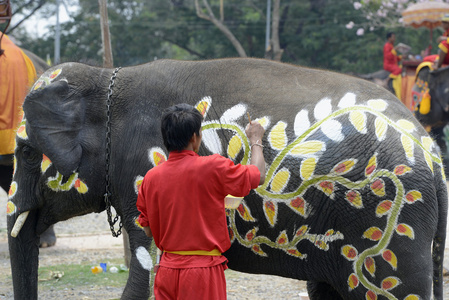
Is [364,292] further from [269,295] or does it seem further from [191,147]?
[269,295]

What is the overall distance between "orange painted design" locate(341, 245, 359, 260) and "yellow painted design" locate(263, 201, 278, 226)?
352 mm

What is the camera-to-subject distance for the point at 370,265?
296cm

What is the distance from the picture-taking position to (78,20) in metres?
31.4

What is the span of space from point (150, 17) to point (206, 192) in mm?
29622

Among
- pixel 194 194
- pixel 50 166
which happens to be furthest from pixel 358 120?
pixel 50 166

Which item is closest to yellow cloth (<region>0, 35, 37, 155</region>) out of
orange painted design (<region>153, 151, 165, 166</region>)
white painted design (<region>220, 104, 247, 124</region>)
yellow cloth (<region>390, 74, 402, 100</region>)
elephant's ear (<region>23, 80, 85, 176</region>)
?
elephant's ear (<region>23, 80, 85, 176</region>)

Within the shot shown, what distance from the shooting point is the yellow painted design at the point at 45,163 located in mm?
3485

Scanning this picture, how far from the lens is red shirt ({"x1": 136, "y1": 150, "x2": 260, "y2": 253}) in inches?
99.1

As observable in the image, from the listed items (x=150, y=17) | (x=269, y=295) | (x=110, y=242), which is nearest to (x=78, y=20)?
(x=150, y=17)

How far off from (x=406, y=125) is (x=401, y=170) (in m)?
0.25

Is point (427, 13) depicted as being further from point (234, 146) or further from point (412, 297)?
point (412, 297)

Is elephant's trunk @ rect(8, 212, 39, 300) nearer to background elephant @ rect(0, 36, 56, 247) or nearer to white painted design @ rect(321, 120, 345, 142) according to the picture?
white painted design @ rect(321, 120, 345, 142)

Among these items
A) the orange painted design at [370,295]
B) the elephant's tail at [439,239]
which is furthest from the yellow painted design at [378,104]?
the orange painted design at [370,295]

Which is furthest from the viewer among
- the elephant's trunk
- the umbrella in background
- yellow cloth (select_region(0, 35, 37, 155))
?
the umbrella in background
